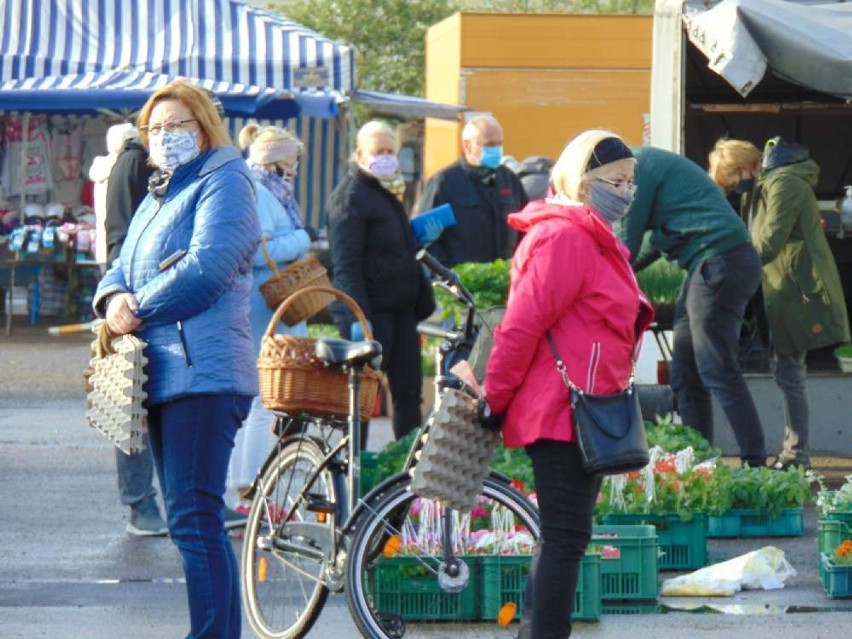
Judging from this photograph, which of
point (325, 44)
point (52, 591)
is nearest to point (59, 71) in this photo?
point (325, 44)

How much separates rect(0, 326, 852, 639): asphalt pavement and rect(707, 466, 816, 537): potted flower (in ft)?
0.21

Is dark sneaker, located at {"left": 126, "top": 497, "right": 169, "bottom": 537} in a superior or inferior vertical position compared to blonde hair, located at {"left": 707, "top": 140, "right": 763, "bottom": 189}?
inferior

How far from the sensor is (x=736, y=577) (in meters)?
7.51

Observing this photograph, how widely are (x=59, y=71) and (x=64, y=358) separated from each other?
3911 mm

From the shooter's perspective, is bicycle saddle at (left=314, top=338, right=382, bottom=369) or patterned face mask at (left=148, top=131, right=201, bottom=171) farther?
bicycle saddle at (left=314, top=338, right=382, bottom=369)

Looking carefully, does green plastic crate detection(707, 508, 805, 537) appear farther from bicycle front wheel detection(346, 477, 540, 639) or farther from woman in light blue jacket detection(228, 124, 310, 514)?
woman in light blue jacket detection(228, 124, 310, 514)

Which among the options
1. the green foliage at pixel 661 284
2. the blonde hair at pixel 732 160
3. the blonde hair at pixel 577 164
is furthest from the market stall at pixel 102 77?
the blonde hair at pixel 577 164

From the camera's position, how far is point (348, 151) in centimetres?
2055

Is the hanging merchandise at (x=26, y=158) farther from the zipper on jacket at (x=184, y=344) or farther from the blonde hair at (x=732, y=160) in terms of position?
the zipper on jacket at (x=184, y=344)

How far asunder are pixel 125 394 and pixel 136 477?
3169mm

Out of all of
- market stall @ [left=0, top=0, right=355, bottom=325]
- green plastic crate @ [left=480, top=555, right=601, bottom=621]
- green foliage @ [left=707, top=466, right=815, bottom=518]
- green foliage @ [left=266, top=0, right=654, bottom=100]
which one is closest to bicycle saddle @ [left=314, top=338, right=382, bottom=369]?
green plastic crate @ [left=480, top=555, right=601, bottom=621]

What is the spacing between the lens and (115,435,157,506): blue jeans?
28.1 ft

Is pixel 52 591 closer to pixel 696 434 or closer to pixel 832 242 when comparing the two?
pixel 696 434

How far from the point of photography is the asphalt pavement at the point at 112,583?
682 centimetres
